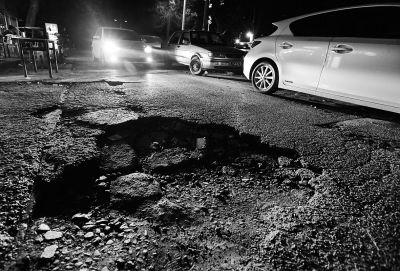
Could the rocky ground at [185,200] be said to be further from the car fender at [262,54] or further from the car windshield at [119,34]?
the car windshield at [119,34]

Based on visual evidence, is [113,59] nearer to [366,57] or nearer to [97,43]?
[97,43]

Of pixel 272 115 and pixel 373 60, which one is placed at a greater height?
pixel 373 60

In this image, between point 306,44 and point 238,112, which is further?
point 306,44

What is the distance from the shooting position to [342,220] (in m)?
1.87

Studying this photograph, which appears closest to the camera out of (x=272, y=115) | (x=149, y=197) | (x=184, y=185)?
(x=149, y=197)

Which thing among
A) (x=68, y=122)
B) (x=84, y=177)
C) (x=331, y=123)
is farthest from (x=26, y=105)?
(x=331, y=123)

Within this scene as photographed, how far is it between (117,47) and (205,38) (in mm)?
3317

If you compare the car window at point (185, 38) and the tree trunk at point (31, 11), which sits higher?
the tree trunk at point (31, 11)

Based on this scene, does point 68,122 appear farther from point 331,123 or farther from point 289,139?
point 331,123

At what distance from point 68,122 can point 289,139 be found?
112 inches

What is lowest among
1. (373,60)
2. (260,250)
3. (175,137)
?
(260,250)

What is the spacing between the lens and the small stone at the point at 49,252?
1.51 metres

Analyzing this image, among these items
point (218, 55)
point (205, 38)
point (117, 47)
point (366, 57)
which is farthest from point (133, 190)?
point (117, 47)

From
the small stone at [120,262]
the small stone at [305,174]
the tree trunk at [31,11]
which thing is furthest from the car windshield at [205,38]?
the tree trunk at [31,11]
